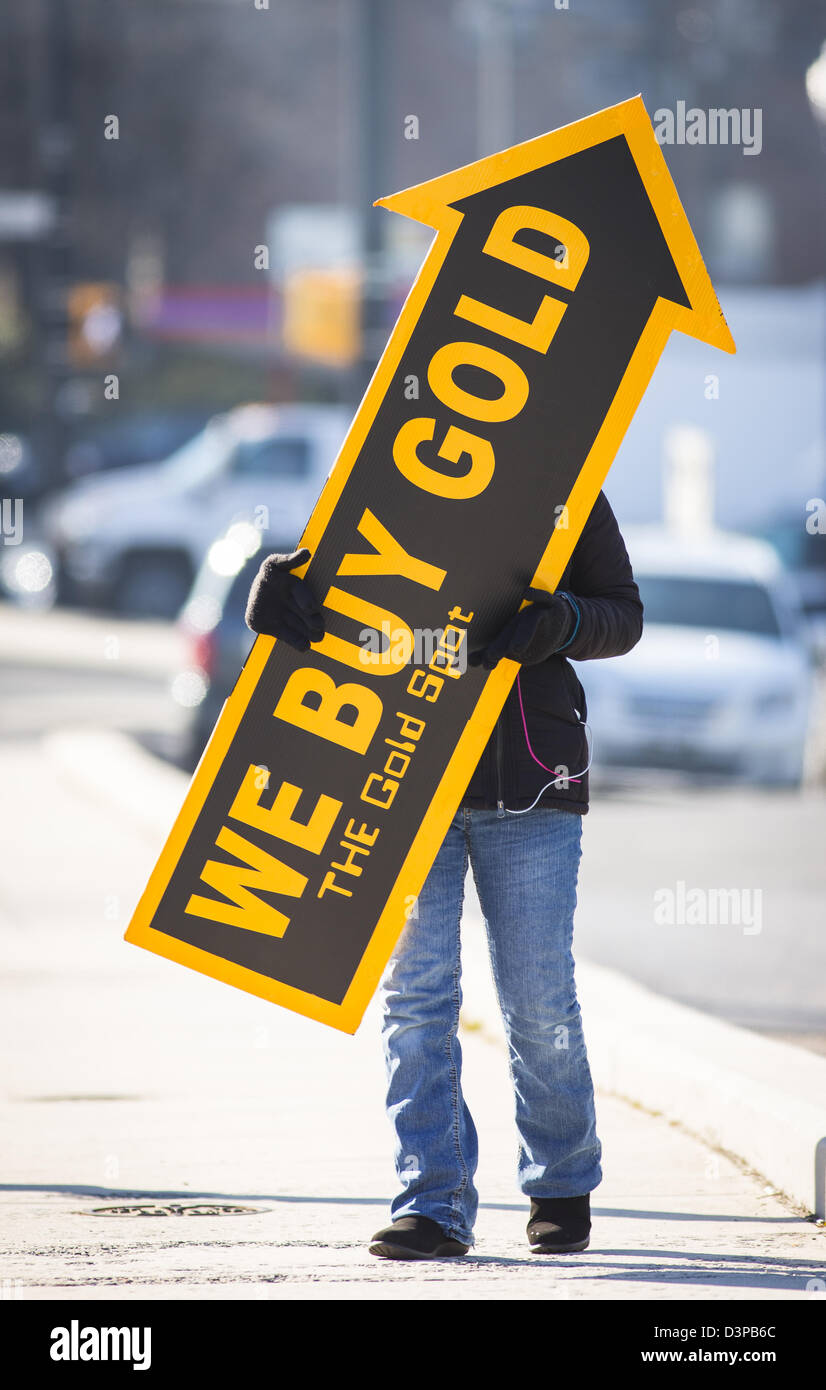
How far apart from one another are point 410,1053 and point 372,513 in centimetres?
118

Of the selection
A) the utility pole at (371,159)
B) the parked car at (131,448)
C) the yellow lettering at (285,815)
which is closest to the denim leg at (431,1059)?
the yellow lettering at (285,815)

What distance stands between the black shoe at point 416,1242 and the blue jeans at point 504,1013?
2 cm

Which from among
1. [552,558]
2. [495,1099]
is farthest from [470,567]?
[495,1099]

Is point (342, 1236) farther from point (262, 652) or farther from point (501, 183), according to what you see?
point (501, 183)

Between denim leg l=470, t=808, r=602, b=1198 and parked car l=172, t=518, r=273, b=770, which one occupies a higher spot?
parked car l=172, t=518, r=273, b=770

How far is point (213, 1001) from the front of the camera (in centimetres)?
751

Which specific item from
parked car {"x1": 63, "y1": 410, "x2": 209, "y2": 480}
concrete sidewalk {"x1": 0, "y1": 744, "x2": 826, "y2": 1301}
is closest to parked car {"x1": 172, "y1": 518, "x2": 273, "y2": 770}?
concrete sidewalk {"x1": 0, "y1": 744, "x2": 826, "y2": 1301}

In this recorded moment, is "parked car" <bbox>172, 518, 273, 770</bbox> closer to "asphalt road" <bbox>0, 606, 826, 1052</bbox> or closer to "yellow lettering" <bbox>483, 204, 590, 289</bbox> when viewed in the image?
"asphalt road" <bbox>0, 606, 826, 1052</bbox>

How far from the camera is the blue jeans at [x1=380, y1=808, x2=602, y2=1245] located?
436cm

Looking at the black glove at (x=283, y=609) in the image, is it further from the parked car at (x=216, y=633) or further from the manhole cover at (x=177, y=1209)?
the parked car at (x=216, y=633)

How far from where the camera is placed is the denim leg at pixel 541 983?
4.36 metres

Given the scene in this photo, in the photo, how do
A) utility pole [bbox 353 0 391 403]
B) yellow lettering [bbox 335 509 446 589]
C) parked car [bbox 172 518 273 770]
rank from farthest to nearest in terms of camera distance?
1. utility pole [bbox 353 0 391 403]
2. parked car [bbox 172 518 273 770]
3. yellow lettering [bbox 335 509 446 589]

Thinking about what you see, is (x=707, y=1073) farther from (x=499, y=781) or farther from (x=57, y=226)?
(x=57, y=226)

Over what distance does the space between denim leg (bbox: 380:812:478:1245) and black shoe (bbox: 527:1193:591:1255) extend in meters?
0.15
